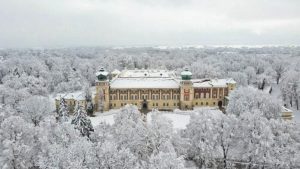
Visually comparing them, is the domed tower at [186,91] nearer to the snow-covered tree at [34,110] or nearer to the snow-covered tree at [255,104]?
the snow-covered tree at [255,104]

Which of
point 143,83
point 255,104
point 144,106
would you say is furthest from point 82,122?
point 143,83

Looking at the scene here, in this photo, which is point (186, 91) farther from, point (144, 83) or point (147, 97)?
point (144, 83)

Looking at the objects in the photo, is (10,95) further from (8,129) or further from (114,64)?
(114,64)

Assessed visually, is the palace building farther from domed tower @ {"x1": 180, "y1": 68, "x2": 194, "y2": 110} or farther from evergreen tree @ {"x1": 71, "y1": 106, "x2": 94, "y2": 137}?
evergreen tree @ {"x1": 71, "y1": 106, "x2": 94, "y2": 137}

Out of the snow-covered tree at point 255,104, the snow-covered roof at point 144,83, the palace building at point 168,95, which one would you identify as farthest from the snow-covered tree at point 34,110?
the snow-covered tree at point 255,104

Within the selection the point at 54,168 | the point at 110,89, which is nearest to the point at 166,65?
the point at 110,89
